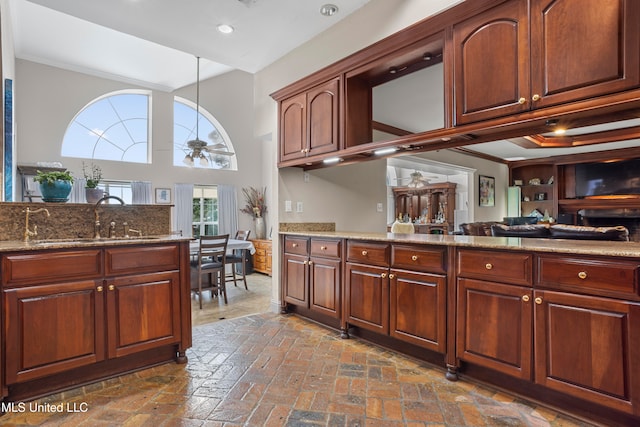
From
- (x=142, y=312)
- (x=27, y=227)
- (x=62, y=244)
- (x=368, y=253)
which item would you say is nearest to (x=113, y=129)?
(x=27, y=227)

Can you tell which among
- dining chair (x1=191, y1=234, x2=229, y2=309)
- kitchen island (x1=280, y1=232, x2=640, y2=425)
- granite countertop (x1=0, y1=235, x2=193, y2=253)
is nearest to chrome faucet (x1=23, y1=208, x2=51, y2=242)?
granite countertop (x1=0, y1=235, x2=193, y2=253)

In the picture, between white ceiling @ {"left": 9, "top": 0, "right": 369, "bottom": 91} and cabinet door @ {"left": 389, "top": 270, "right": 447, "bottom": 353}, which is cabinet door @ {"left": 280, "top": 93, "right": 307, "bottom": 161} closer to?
white ceiling @ {"left": 9, "top": 0, "right": 369, "bottom": 91}

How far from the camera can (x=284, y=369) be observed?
238 centimetres

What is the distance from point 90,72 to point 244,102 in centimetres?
314

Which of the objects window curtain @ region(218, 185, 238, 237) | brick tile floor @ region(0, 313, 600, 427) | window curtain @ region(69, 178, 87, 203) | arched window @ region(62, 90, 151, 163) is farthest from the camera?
window curtain @ region(218, 185, 238, 237)

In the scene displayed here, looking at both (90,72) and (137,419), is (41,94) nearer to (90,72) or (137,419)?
(90,72)

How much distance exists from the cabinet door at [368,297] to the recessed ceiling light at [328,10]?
2.29 meters

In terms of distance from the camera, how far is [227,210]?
7.74 meters

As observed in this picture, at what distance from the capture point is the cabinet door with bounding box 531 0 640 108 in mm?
1587

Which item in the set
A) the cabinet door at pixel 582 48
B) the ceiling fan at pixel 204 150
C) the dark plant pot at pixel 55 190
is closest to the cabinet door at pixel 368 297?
the cabinet door at pixel 582 48

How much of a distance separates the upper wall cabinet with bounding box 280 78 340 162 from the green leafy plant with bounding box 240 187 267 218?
4.39 m

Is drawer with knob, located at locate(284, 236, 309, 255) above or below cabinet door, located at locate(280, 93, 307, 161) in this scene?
below

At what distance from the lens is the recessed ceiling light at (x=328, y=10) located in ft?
9.48

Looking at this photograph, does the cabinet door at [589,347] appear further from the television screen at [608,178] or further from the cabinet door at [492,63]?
the television screen at [608,178]
